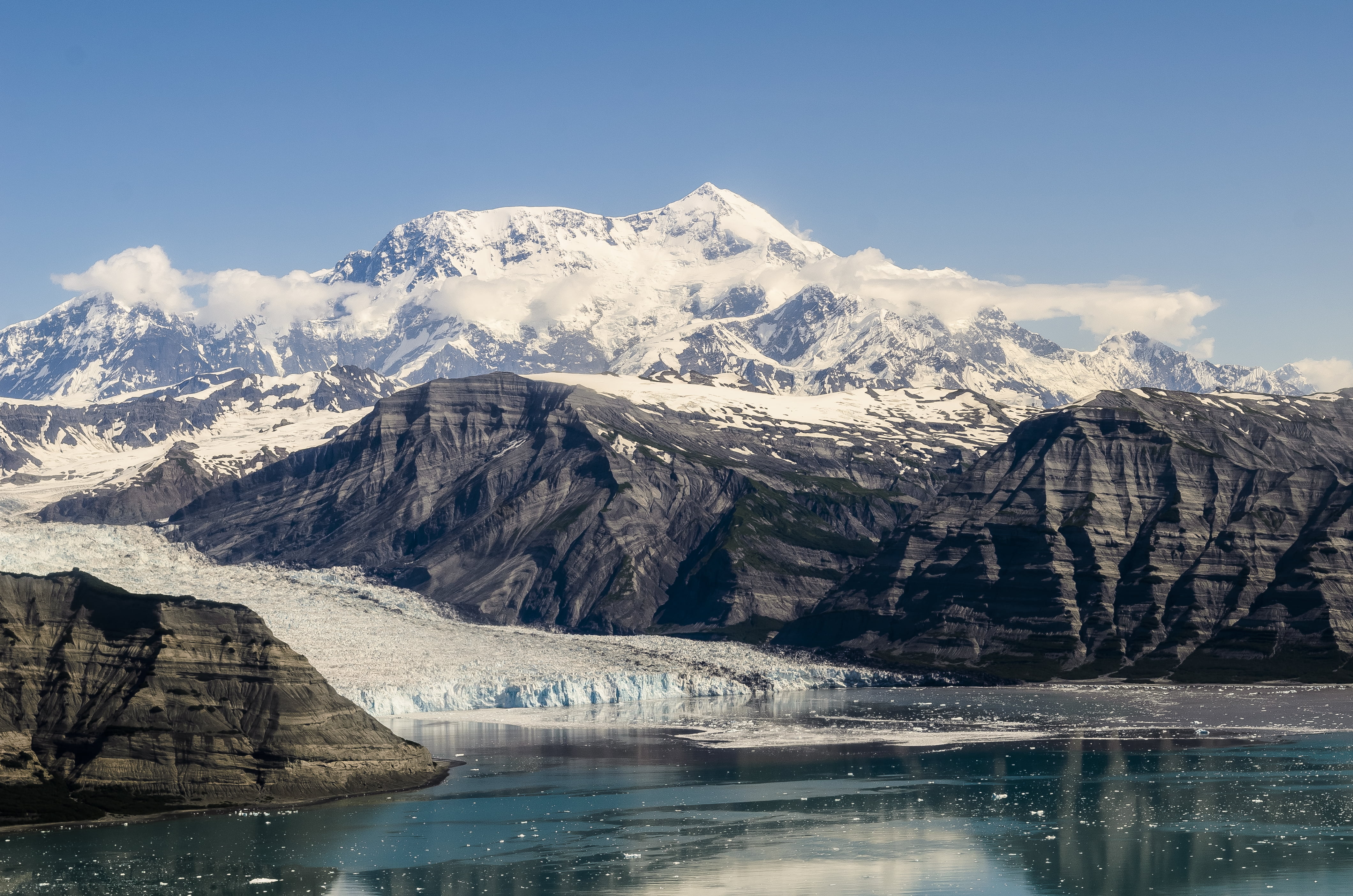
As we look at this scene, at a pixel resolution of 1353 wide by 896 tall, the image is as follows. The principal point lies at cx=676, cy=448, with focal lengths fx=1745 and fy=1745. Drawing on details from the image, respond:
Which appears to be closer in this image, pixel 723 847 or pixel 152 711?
pixel 723 847

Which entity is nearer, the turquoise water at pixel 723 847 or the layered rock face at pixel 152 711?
the turquoise water at pixel 723 847

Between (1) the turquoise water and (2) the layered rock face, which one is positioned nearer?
(1) the turquoise water

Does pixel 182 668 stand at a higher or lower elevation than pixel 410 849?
higher

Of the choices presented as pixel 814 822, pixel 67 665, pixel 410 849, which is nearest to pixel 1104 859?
pixel 814 822

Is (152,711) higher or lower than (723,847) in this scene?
higher

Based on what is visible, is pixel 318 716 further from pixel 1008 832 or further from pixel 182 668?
pixel 1008 832

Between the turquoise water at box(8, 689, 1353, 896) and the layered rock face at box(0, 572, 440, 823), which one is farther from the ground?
the layered rock face at box(0, 572, 440, 823)

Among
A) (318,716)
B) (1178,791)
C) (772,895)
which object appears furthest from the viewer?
(1178,791)

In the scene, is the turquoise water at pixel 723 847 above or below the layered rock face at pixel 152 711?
below
